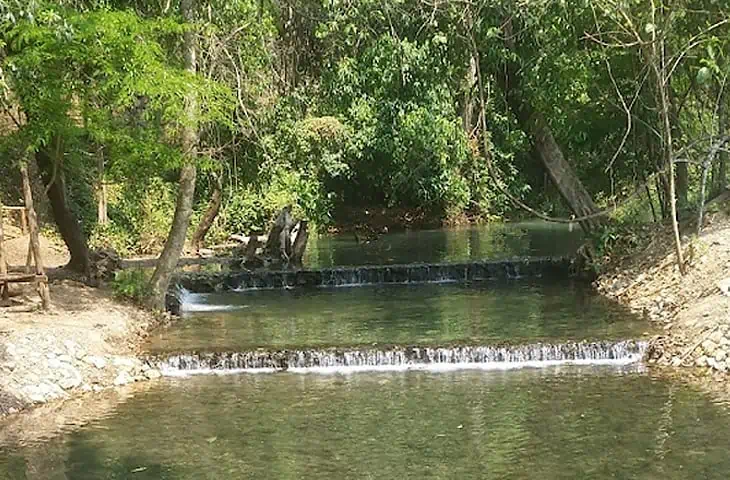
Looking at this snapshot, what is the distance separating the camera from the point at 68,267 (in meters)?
16.3

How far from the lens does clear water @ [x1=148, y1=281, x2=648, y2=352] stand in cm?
1252

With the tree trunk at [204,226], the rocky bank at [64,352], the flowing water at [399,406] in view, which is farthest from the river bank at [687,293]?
the tree trunk at [204,226]

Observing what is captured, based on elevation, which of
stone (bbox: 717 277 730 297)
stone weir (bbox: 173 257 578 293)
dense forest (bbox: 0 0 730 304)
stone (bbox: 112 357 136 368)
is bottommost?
stone (bbox: 112 357 136 368)

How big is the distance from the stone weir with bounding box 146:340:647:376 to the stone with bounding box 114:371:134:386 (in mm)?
473

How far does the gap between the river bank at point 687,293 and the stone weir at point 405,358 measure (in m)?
0.64

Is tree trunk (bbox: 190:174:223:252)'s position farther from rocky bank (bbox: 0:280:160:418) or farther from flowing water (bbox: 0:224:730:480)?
rocky bank (bbox: 0:280:160:418)

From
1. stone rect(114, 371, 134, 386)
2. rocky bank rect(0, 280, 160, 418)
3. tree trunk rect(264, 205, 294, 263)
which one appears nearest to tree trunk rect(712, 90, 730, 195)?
tree trunk rect(264, 205, 294, 263)

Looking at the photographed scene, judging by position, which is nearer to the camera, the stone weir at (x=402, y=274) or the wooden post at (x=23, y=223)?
the stone weir at (x=402, y=274)

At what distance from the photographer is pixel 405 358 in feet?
38.2

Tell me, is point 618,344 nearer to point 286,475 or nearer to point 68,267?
point 286,475

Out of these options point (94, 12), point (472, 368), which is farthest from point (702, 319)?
point (94, 12)

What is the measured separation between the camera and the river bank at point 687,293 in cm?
1071

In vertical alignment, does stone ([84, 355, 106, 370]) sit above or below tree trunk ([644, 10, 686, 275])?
below

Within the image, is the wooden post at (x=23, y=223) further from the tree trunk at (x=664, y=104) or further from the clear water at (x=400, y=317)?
the tree trunk at (x=664, y=104)
